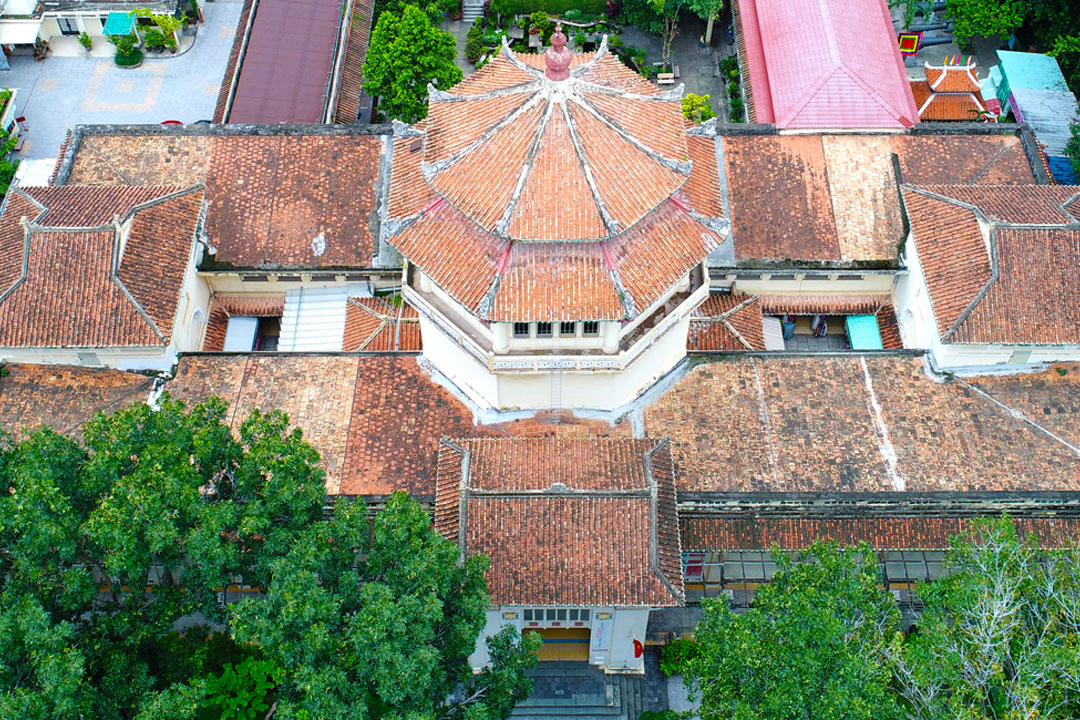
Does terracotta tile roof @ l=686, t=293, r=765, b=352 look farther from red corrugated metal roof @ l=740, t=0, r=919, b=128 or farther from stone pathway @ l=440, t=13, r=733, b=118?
stone pathway @ l=440, t=13, r=733, b=118

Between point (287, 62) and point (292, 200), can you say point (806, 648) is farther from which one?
point (287, 62)

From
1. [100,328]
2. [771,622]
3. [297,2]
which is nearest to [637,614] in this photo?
[771,622]

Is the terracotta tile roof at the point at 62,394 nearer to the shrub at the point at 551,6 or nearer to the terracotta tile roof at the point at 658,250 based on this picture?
the terracotta tile roof at the point at 658,250

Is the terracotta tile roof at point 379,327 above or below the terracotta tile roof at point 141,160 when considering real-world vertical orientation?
below

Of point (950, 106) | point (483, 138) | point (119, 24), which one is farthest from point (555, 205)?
point (119, 24)

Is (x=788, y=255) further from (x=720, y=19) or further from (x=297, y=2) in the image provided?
(x=297, y=2)

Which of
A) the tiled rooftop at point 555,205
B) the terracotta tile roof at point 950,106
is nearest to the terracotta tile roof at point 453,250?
the tiled rooftop at point 555,205

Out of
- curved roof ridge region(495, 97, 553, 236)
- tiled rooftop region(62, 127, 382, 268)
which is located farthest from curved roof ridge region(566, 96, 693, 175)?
tiled rooftop region(62, 127, 382, 268)
